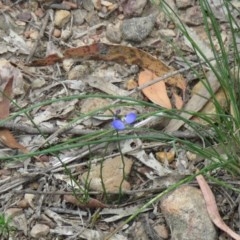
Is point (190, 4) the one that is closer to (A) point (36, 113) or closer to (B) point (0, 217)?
(A) point (36, 113)

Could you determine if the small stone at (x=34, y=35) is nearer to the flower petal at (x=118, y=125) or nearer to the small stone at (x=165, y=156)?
the small stone at (x=165, y=156)

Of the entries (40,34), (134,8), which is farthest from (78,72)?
(134,8)

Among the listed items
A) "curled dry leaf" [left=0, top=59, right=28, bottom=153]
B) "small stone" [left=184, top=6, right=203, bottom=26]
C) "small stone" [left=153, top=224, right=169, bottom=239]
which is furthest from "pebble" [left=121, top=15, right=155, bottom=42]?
"small stone" [left=153, top=224, right=169, bottom=239]

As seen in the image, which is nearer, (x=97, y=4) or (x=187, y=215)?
(x=187, y=215)

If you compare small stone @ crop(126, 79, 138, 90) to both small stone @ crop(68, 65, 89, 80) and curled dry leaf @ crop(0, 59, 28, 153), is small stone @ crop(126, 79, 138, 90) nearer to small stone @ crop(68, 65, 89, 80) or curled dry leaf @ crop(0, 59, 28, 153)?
small stone @ crop(68, 65, 89, 80)

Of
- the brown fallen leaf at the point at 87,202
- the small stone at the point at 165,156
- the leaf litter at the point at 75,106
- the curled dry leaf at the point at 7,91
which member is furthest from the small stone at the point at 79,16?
the brown fallen leaf at the point at 87,202

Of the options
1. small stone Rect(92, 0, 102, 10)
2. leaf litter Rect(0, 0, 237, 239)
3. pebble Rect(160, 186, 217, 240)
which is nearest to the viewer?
pebble Rect(160, 186, 217, 240)

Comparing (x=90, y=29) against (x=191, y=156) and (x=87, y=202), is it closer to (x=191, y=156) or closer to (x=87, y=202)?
(x=191, y=156)
